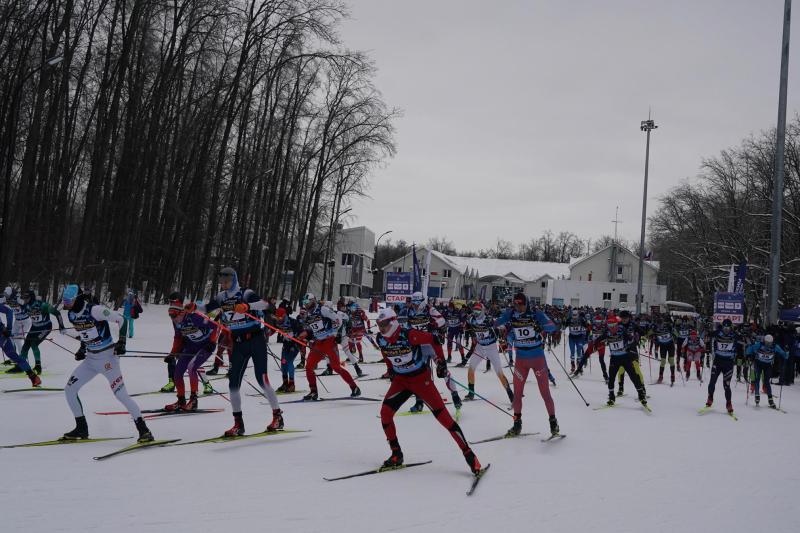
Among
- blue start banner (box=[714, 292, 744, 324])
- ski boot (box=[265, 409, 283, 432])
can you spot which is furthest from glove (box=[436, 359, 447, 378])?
blue start banner (box=[714, 292, 744, 324])

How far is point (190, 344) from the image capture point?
10.6 meters

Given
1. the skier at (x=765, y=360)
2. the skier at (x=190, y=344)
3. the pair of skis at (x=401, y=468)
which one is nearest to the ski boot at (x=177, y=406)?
the skier at (x=190, y=344)

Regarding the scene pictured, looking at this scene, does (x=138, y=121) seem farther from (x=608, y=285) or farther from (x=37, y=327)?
(x=608, y=285)

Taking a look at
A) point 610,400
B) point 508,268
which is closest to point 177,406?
point 610,400

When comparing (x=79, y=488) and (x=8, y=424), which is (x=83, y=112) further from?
(x=79, y=488)

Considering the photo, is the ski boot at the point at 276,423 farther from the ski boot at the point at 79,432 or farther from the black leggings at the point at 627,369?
the black leggings at the point at 627,369

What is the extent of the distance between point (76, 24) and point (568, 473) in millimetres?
23412

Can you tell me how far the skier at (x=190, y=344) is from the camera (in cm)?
1011

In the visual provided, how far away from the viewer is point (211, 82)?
2664 centimetres

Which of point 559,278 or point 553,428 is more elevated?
point 559,278

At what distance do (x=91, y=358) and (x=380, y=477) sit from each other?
160 inches

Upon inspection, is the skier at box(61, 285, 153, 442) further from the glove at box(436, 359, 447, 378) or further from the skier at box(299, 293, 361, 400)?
the skier at box(299, 293, 361, 400)

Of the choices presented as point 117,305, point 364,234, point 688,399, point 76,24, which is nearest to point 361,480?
point 688,399

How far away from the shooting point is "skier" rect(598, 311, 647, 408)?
510 inches
